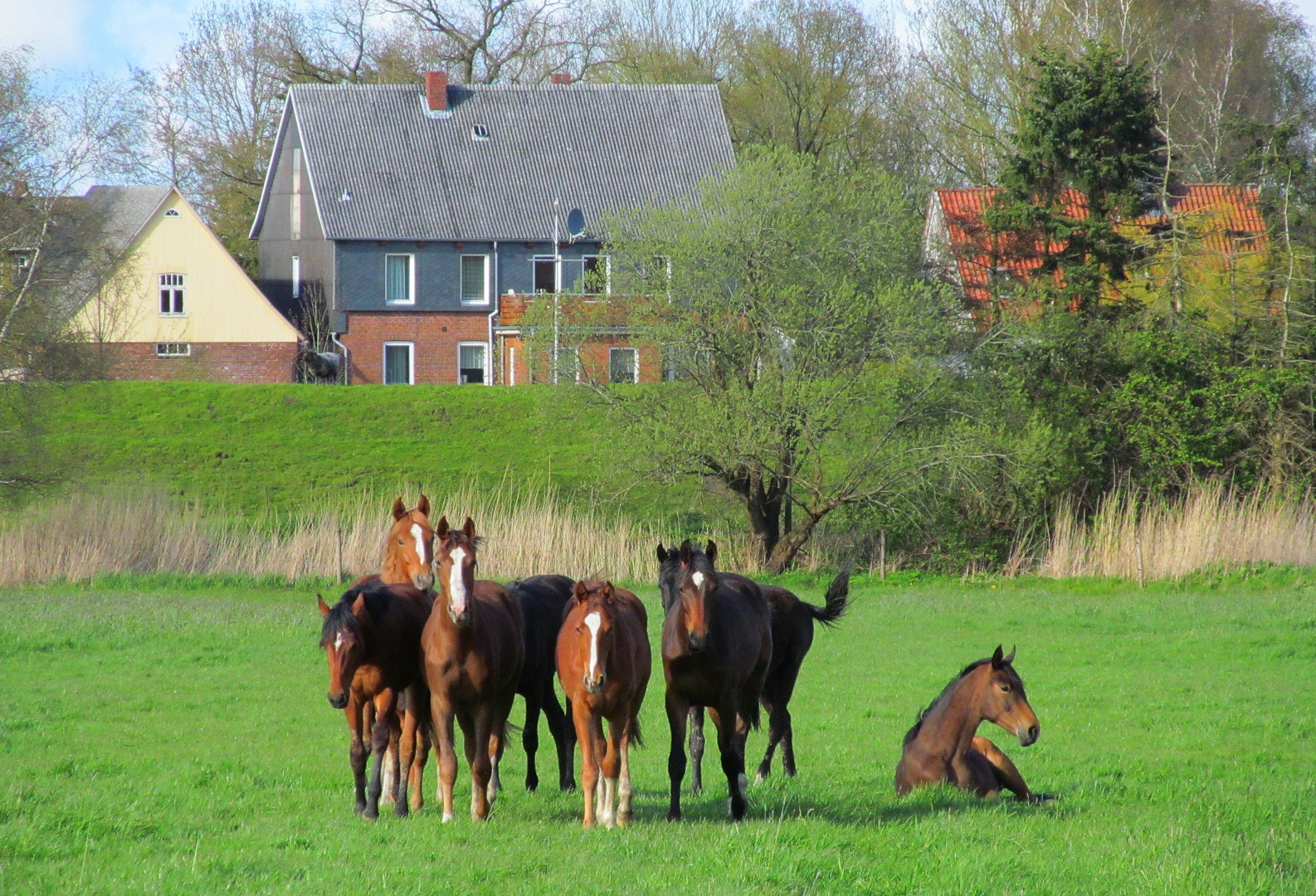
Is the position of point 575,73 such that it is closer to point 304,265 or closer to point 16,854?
point 304,265

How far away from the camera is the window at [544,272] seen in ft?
155

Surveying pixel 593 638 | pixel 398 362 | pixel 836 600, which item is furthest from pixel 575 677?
pixel 398 362

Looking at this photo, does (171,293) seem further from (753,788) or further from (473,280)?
(753,788)

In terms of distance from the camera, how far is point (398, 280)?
155 ft

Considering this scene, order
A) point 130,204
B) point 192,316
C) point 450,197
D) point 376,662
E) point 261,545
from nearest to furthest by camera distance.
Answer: point 376,662, point 261,545, point 192,316, point 450,197, point 130,204

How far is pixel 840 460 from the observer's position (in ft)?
85.4

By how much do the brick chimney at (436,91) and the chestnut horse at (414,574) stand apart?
4207 centimetres

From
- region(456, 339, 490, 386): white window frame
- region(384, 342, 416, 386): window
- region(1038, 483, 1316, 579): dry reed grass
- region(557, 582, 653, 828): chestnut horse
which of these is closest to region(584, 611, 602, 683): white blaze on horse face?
region(557, 582, 653, 828): chestnut horse

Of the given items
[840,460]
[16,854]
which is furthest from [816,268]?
[16,854]

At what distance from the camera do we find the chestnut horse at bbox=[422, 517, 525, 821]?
7.97m

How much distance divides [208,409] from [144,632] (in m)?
21.0

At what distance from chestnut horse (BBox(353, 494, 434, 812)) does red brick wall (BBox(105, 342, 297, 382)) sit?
38.1 m

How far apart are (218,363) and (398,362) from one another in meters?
6.09

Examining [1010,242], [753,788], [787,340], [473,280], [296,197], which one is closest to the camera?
[753,788]
